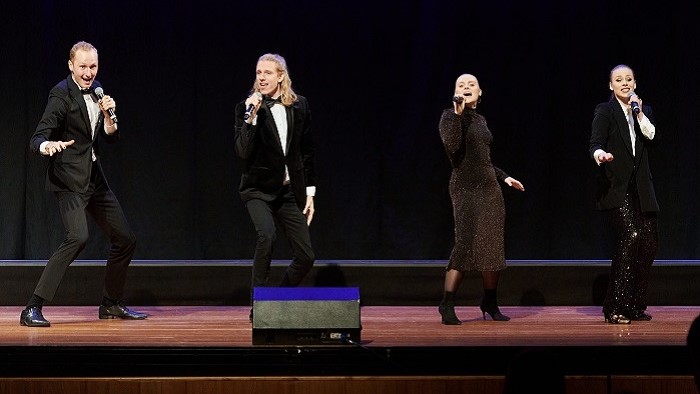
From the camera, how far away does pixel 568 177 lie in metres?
7.22

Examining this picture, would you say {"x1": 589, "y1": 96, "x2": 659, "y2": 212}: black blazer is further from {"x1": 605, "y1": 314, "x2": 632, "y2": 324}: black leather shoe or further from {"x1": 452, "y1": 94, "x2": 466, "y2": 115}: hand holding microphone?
{"x1": 452, "y1": 94, "x2": 466, "y2": 115}: hand holding microphone

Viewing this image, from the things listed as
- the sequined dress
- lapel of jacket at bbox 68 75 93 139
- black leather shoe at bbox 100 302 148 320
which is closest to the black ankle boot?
the sequined dress

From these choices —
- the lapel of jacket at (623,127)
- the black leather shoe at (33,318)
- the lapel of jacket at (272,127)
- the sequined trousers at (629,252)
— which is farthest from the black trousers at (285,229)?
the lapel of jacket at (623,127)

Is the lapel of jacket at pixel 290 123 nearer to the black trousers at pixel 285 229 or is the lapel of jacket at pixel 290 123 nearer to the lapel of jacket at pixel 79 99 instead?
the black trousers at pixel 285 229

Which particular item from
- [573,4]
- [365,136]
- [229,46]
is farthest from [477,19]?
[229,46]

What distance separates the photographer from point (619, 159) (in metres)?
5.73

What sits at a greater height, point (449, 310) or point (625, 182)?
point (625, 182)

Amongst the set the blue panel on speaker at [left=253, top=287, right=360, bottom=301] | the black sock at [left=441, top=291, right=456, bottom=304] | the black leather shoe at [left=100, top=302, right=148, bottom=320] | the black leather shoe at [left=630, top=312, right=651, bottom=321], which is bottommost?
the black leather shoe at [left=100, top=302, right=148, bottom=320]

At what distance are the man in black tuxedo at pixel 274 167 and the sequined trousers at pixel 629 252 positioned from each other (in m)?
1.69

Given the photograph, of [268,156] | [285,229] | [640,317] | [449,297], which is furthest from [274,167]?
[640,317]

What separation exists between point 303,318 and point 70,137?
1907 mm

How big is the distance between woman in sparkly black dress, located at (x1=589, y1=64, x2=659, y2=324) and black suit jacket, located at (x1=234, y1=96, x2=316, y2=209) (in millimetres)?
1600

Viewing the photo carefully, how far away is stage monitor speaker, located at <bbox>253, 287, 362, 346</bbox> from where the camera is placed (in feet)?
14.3

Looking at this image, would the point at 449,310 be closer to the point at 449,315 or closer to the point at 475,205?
the point at 449,315
